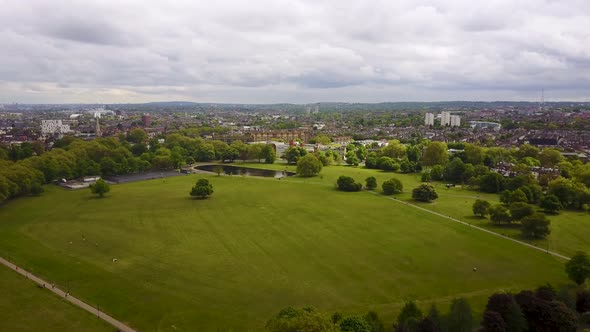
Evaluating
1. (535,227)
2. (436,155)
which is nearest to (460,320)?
(535,227)

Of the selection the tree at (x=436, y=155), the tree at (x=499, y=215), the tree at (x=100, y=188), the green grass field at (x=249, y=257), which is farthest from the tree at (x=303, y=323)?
the tree at (x=436, y=155)

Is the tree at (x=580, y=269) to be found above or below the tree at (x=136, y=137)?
below

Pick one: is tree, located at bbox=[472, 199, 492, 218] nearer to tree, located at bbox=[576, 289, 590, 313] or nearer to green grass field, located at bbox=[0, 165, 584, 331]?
green grass field, located at bbox=[0, 165, 584, 331]

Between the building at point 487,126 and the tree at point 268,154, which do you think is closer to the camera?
the tree at point 268,154

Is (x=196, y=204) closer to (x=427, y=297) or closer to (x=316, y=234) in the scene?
(x=316, y=234)

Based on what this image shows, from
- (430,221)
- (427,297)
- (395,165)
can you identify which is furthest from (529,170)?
(427,297)

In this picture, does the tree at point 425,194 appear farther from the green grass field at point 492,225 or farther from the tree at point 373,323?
the tree at point 373,323
